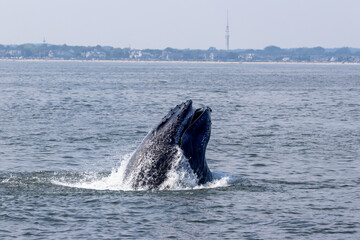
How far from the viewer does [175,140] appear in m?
13.4

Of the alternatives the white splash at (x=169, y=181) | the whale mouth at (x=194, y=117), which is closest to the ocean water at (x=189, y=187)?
the white splash at (x=169, y=181)

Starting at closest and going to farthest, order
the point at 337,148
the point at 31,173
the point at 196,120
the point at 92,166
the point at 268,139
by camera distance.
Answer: the point at 196,120 → the point at 31,173 → the point at 92,166 → the point at 337,148 → the point at 268,139

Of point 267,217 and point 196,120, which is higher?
point 196,120

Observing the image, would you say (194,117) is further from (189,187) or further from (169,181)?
(189,187)

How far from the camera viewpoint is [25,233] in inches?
495

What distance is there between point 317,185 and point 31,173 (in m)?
7.04

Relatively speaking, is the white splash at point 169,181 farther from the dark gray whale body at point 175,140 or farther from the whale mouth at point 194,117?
the whale mouth at point 194,117

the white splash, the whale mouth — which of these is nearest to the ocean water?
the white splash

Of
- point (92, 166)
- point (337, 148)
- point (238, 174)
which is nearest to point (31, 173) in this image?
point (92, 166)

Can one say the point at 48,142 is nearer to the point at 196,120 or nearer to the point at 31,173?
the point at 31,173

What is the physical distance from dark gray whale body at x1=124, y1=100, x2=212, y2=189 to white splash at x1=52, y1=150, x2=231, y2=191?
13 centimetres

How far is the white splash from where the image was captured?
13.6 metres

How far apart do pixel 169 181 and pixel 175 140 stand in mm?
1108

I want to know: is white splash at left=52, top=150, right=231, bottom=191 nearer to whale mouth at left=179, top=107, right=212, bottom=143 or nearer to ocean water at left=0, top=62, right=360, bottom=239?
ocean water at left=0, top=62, right=360, bottom=239
